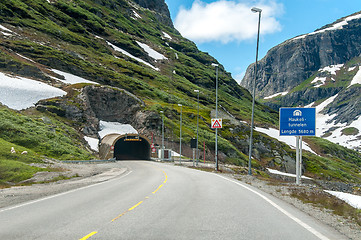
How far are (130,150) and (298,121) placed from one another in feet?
207

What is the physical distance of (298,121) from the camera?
18578mm

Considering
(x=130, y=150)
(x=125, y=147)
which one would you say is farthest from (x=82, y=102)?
(x=130, y=150)

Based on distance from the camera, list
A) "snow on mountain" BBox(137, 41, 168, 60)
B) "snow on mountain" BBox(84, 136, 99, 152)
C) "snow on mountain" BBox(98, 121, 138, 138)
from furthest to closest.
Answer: "snow on mountain" BBox(137, 41, 168, 60)
"snow on mountain" BBox(98, 121, 138, 138)
"snow on mountain" BBox(84, 136, 99, 152)

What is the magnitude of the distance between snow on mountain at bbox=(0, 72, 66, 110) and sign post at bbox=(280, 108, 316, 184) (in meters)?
43.6

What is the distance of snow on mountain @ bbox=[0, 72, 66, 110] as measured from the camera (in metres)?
48.3

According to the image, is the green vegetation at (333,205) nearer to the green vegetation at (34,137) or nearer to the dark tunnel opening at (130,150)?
the green vegetation at (34,137)

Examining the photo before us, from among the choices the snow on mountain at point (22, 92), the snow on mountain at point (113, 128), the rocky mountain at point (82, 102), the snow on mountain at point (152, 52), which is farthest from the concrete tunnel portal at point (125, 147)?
the snow on mountain at point (152, 52)

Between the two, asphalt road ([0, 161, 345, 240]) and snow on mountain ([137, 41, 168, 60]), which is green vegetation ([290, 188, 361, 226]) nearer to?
asphalt road ([0, 161, 345, 240])

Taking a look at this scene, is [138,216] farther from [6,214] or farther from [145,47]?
[145,47]

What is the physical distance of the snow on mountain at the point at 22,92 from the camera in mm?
48322

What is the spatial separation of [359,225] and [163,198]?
268 inches

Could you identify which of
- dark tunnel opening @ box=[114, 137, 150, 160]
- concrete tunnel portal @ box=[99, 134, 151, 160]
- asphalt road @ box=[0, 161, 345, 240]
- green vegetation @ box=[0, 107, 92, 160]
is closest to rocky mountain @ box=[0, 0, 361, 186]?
green vegetation @ box=[0, 107, 92, 160]

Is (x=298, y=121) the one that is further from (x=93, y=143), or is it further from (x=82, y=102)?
(x=82, y=102)

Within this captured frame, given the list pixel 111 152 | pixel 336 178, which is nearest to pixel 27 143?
pixel 111 152
